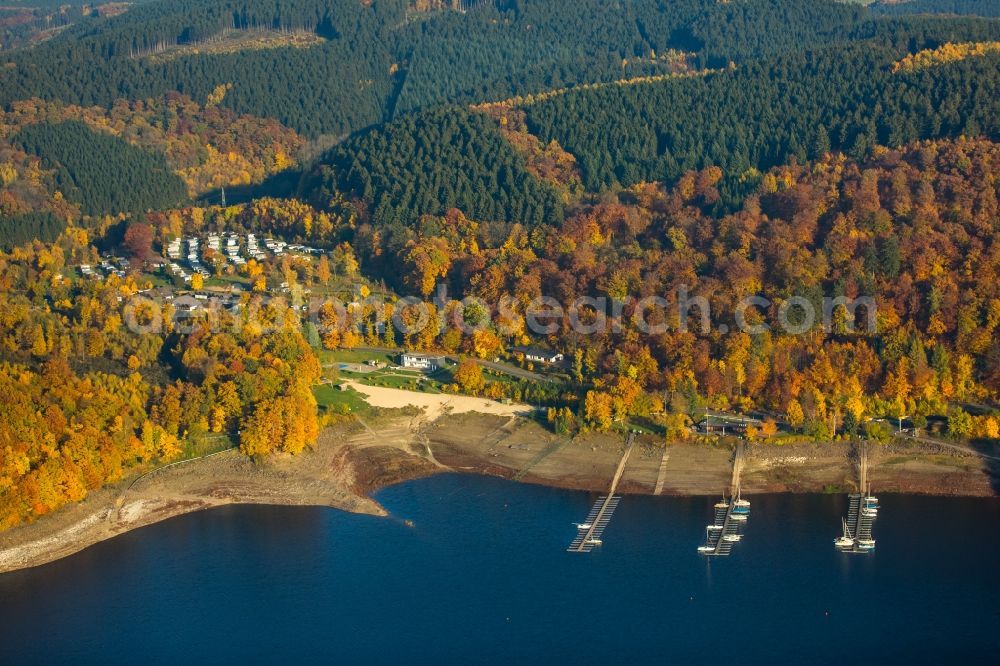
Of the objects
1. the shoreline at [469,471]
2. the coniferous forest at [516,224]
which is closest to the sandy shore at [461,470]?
the shoreline at [469,471]

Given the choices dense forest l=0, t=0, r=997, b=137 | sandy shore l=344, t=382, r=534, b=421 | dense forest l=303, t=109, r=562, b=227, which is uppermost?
dense forest l=0, t=0, r=997, b=137

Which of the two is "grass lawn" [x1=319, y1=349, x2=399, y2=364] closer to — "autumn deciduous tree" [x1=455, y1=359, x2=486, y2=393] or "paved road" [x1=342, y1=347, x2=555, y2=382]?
"paved road" [x1=342, y1=347, x2=555, y2=382]

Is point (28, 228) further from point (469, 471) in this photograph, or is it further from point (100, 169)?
point (469, 471)

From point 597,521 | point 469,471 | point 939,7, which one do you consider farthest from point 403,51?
point 597,521

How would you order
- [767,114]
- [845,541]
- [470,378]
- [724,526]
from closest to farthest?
[845,541]
[724,526]
[470,378]
[767,114]

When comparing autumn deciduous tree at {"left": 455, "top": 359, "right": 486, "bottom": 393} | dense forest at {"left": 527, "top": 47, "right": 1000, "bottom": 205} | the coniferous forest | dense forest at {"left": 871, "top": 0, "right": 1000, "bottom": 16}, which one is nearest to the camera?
the coniferous forest

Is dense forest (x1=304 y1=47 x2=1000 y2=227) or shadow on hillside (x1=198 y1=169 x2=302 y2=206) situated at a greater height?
dense forest (x1=304 y1=47 x2=1000 y2=227)

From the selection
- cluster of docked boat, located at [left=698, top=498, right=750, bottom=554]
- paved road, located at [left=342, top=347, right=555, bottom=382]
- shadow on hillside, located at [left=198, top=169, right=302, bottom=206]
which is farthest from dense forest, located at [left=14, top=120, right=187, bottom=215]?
cluster of docked boat, located at [left=698, top=498, right=750, bottom=554]
